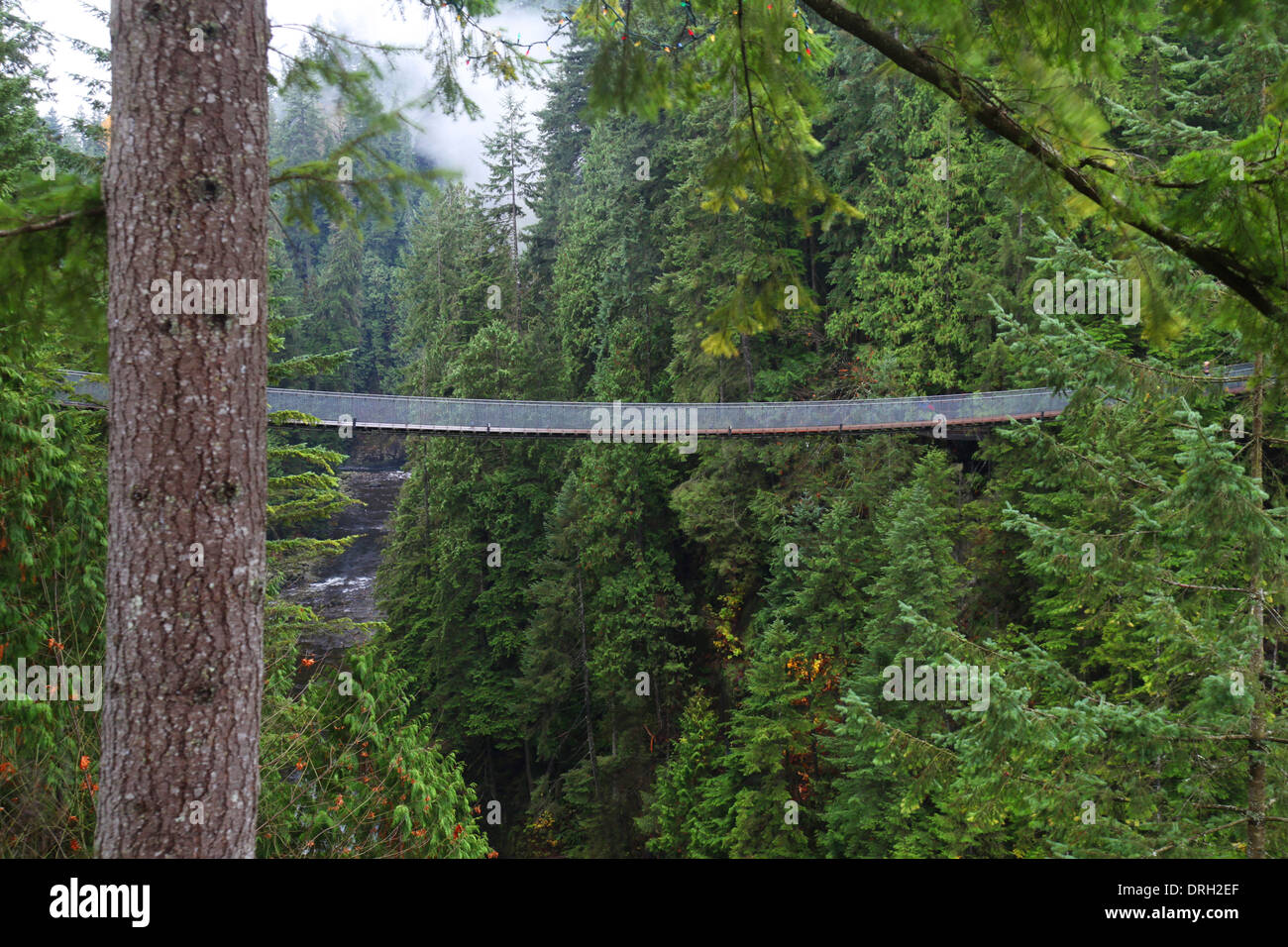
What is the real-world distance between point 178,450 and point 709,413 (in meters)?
11.2

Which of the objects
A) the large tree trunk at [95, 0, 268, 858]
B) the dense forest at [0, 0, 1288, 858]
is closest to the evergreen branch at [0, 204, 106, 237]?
the dense forest at [0, 0, 1288, 858]

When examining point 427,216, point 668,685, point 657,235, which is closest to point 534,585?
point 668,685

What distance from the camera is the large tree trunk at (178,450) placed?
66.8 inches

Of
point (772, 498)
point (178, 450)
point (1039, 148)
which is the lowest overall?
point (178, 450)

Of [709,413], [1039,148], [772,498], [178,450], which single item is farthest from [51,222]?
[772,498]

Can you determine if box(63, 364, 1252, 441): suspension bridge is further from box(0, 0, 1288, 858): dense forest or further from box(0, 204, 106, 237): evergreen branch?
box(0, 204, 106, 237): evergreen branch

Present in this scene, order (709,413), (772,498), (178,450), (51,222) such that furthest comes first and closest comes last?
(772,498), (709,413), (51,222), (178,450)

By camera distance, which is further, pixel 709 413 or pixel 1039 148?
pixel 709 413

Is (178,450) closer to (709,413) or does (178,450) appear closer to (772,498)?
(709,413)

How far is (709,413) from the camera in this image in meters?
12.6

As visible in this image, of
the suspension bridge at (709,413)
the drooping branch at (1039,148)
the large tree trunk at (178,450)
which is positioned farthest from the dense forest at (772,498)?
the suspension bridge at (709,413)
